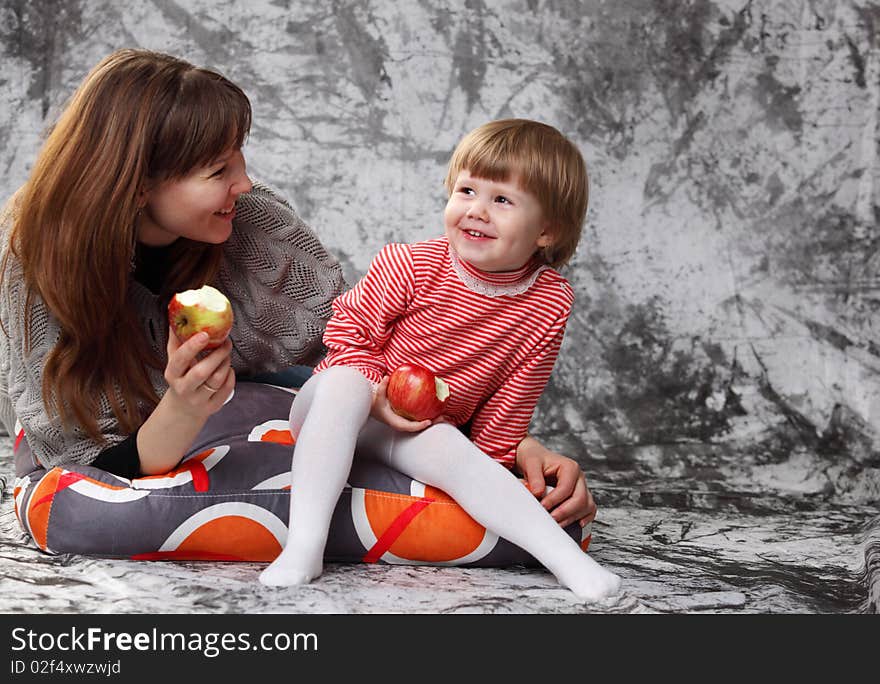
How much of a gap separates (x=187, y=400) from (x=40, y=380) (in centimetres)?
41

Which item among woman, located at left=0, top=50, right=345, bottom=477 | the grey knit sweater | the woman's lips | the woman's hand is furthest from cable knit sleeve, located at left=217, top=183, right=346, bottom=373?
the woman's hand

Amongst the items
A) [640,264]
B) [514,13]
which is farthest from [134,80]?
[640,264]

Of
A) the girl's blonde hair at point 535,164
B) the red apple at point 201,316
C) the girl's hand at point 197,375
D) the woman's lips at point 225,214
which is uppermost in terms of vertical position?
the girl's blonde hair at point 535,164

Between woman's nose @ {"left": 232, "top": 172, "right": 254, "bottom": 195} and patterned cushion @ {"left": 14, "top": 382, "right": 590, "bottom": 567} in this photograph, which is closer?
patterned cushion @ {"left": 14, "top": 382, "right": 590, "bottom": 567}

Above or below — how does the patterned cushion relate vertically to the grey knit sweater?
below

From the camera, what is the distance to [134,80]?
2252mm

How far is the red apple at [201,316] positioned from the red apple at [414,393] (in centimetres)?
35

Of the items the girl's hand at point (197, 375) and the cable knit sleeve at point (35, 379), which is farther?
the cable knit sleeve at point (35, 379)

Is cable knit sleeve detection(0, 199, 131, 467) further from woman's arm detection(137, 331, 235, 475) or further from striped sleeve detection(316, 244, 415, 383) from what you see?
striped sleeve detection(316, 244, 415, 383)

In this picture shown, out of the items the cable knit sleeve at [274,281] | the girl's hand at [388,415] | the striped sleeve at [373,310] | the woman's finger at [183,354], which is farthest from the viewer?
the cable knit sleeve at [274,281]

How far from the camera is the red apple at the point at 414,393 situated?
2.24 m

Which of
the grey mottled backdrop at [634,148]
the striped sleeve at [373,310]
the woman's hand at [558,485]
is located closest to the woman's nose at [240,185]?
the striped sleeve at [373,310]

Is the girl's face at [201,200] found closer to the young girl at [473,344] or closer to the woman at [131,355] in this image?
the woman at [131,355]

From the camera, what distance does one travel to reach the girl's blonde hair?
228cm
